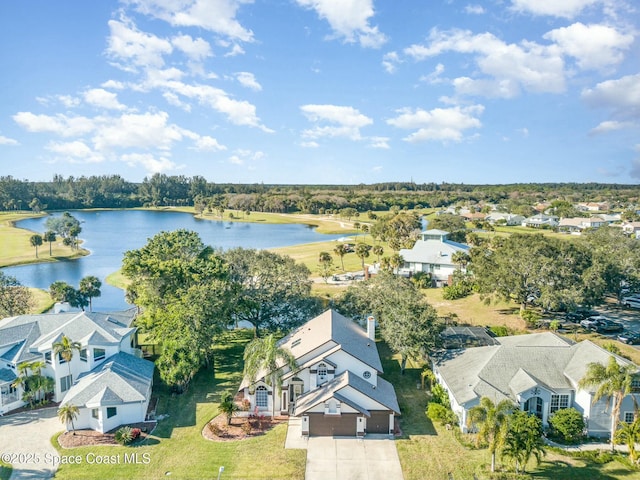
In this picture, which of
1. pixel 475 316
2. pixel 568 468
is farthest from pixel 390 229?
pixel 568 468

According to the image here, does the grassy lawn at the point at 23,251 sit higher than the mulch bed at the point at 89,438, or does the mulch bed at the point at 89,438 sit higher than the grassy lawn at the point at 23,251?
the grassy lawn at the point at 23,251

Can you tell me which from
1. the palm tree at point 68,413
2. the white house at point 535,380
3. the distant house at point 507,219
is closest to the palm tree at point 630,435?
the white house at point 535,380

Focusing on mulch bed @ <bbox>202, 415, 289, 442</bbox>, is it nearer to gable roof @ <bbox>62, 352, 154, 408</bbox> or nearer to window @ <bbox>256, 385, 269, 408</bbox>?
window @ <bbox>256, 385, 269, 408</bbox>

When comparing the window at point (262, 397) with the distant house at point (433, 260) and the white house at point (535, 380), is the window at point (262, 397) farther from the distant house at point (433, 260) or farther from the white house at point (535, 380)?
the distant house at point (433, 260)

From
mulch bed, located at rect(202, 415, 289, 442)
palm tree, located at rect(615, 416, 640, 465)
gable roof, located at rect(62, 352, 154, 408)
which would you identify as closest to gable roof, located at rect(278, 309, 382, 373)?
mulch bed, located at rect(202, 415, 289, 442)

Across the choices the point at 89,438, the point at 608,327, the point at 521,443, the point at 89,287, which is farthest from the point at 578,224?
the point at 89,438

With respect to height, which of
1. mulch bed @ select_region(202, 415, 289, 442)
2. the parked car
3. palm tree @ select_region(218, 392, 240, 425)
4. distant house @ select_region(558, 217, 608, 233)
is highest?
distant house @ select_region(558, 217, 608, 233)

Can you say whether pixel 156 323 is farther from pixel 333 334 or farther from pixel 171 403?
pixel 333 334
